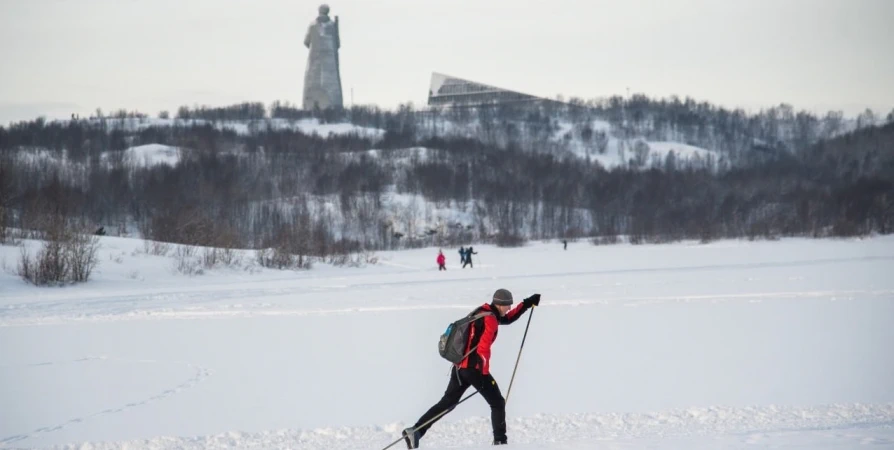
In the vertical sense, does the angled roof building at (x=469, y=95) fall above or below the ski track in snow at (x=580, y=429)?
above

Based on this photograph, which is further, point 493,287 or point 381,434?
point 493,287

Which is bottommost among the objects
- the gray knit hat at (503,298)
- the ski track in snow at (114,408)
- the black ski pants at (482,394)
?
the ski track in snow at (114,408)

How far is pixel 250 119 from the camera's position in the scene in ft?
430

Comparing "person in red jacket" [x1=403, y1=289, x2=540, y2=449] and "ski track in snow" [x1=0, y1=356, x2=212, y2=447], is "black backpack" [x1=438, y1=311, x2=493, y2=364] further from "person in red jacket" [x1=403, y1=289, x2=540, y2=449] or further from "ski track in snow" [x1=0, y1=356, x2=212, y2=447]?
"ski track in snow" [x1=0, y1=356, x2=212, y2=447]

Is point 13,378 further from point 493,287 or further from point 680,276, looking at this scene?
point 680,276

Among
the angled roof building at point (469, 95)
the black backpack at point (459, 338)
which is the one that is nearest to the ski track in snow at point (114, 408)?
the black backpack at point (459, 338)

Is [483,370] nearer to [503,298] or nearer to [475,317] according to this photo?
[475,317]

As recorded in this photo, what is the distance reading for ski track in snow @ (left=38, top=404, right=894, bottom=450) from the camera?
24.2 ft

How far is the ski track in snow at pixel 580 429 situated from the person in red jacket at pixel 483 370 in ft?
1.63

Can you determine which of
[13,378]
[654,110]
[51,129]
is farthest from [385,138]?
[13,378]

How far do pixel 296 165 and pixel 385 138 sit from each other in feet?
65.8

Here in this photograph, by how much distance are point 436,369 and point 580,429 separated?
3629mm

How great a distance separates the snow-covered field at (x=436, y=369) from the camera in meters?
7.68

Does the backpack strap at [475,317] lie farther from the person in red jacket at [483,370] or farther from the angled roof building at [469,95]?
the angled roof building at [469,95]
